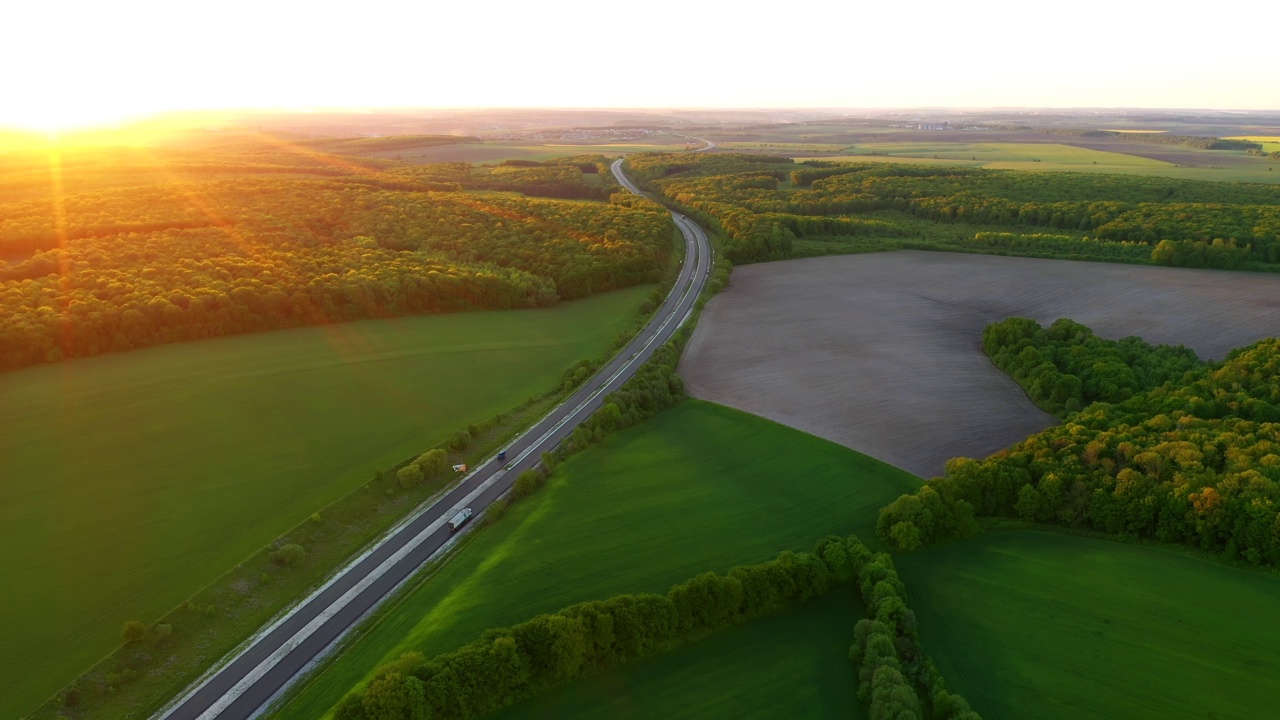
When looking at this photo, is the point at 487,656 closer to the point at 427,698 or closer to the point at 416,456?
the point at 427,698

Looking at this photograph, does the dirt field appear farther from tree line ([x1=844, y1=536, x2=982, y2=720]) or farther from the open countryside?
tree line ([x1=844, y1=536, x2=982, y2=720])

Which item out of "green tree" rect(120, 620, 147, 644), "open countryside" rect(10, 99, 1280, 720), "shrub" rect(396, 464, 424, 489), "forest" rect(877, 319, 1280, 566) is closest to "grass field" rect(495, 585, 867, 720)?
"open countryside" rect(10, 99, 1280, 720)

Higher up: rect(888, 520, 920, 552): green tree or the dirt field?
the dirt field

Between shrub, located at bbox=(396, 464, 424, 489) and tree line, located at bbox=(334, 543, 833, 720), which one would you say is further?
shrub, located at bbox=(396, 464, 424, 489)

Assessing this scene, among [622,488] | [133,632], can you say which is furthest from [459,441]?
[133,632]

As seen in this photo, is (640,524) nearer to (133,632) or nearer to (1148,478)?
(133,632)

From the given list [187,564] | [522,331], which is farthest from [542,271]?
[187,564]

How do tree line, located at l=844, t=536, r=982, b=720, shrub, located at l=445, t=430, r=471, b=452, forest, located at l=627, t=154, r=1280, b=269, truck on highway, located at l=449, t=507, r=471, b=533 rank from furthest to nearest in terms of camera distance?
forest, located at l=627, t=154, r=1280, b=269
shrub, located at l=445, t=430, r=471, b=452
truck on highway, located at l=449, t=507, r=471, b=533
tree line, located at l=844, t=536, r=982, b=720
